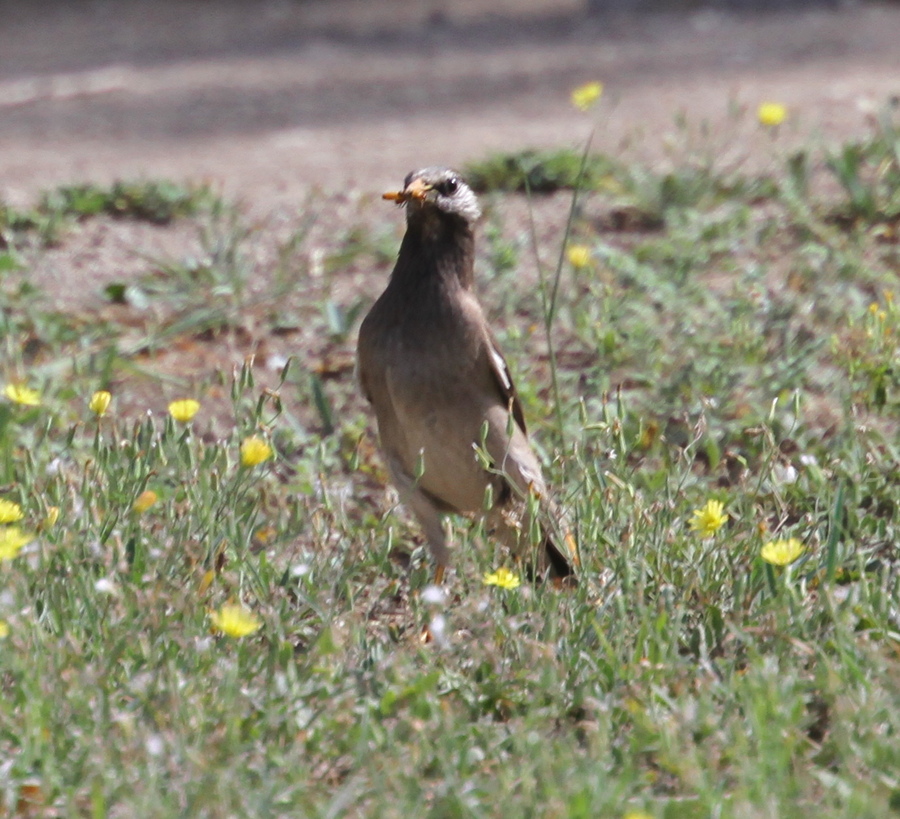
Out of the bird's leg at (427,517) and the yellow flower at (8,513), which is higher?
the yellow flower at (8,513)

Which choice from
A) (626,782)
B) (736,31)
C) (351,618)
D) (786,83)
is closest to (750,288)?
(351,618)

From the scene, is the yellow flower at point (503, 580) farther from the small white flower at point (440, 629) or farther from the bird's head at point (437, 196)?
the bird's head at point (437, 196)

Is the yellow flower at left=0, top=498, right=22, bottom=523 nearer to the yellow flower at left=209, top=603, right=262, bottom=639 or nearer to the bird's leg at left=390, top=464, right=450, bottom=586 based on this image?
the yellow flower at left=209, top=603, right=262, bottom=639

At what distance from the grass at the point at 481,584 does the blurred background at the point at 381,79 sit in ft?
5.35

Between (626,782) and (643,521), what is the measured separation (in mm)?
1051

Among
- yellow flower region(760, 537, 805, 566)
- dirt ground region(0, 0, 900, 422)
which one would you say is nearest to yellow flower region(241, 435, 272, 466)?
yellow flower region(760, 537, 805, 566)

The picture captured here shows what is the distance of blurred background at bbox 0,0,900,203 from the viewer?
27.3ft

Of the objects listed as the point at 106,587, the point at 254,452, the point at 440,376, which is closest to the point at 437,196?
the point at 440,376

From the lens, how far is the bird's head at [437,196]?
4613mm

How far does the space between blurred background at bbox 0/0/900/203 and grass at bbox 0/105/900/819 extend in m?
1.63

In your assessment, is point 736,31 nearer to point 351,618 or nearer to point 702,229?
point 702,229

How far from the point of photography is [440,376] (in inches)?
182

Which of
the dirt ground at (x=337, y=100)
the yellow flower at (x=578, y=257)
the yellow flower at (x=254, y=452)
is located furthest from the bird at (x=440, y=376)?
the dirt ground at (x=337, y=100)

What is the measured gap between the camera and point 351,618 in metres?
3.71
